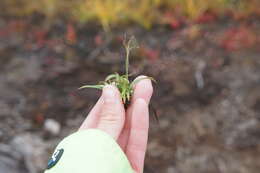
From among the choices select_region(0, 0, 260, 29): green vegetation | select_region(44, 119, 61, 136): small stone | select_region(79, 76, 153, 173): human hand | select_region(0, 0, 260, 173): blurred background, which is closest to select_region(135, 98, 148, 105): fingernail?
select_region(79, 76, 153, 173): human hand

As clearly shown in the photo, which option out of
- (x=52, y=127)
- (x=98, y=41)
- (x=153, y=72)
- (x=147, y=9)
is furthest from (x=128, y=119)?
(x=147, y=9)

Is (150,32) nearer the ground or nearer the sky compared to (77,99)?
nearer the sky

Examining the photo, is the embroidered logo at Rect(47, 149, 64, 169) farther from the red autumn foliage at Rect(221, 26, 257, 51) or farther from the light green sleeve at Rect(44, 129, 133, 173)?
the red autumn foliage at Rect(221, 26, 257, 51)

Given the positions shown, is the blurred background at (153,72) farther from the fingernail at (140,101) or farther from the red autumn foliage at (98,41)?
the fingernail at (140,101)

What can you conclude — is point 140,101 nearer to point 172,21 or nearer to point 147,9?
point 172,21

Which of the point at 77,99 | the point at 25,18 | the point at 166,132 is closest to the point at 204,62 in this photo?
the point at 166,132

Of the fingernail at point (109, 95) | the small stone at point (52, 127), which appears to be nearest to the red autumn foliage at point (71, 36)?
the small stone at point (52, 127)

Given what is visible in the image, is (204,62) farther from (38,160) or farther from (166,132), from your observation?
(38,160)
